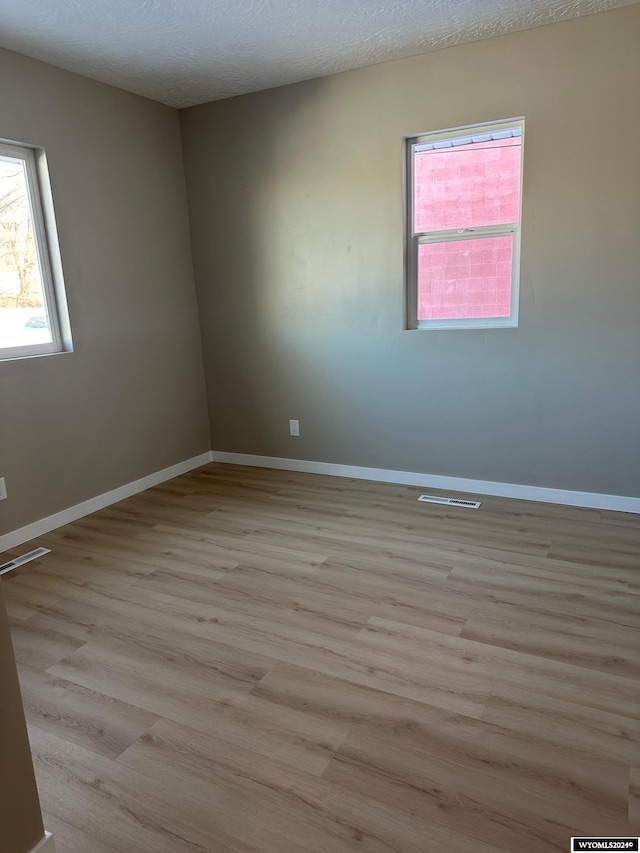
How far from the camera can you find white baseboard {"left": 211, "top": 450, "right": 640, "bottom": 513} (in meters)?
3.31

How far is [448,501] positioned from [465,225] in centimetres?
170

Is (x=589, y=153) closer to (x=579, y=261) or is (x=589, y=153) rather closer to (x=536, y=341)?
(x=579, y=261)

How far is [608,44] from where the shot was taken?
9.39ft

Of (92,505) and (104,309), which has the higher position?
(104,309)

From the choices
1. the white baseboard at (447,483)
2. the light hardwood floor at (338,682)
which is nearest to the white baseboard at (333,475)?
the white baseboard at (447,483)

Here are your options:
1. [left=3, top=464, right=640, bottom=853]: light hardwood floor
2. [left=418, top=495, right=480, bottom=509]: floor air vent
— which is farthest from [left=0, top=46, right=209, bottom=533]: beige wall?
[left=418, top=495, right=480, bottom=509]: floor air vent

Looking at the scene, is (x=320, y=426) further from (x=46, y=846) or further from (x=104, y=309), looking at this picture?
(x=46, y=846)

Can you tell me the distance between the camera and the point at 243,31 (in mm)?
2863

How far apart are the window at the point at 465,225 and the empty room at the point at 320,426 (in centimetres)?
2

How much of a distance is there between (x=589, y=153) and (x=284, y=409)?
2.49m

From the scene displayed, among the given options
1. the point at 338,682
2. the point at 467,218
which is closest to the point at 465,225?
the point at 467,218

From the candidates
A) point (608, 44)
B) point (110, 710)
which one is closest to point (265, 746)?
point (110, 710)

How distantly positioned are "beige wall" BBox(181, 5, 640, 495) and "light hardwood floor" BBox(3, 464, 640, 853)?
67 cm

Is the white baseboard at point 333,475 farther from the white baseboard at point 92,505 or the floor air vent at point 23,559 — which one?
the floor air vent at point 23,559
